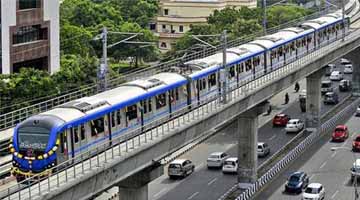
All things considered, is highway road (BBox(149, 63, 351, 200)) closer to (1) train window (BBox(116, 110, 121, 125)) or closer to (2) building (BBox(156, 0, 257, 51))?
(1) train window (BBox(116, 110, 121, 125))

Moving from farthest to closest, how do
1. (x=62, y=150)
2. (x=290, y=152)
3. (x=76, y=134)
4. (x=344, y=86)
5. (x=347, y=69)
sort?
(x=347, y=69), (x=344, y=86), (x=290, y=152), (x=76, y=134), (x=62, y=150)

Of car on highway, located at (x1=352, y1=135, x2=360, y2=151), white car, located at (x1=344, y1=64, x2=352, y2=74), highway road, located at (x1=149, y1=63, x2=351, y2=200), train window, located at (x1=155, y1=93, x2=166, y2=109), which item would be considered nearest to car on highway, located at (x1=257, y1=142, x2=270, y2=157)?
highway road, located at (x1=149, y1=63, x2=351, y2=200)

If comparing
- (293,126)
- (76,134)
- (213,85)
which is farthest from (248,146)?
(76,134)

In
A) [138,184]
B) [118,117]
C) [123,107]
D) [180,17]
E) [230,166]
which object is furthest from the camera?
[180,17]

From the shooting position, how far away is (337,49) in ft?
270

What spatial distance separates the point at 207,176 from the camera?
60.6m

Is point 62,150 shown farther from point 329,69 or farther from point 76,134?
point 329,69

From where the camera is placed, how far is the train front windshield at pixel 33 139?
35469mm

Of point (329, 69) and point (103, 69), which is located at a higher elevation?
point (103, 69)

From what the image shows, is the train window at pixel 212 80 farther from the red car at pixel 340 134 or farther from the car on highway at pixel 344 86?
the car on highway at pixel 344 86

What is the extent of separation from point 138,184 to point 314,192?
48.8 ft

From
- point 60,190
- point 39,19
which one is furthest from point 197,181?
point 39,19

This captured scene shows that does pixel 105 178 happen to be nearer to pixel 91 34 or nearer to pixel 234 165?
pixel 234 165

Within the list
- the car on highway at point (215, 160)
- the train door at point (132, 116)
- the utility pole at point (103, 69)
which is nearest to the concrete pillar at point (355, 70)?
the car on highway at point (215, 160)
